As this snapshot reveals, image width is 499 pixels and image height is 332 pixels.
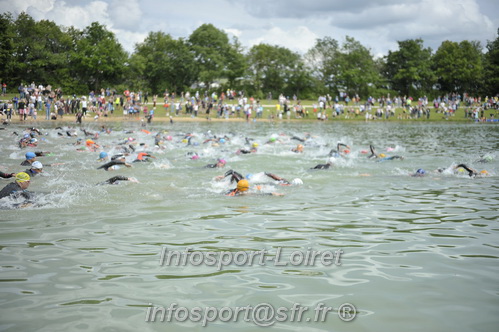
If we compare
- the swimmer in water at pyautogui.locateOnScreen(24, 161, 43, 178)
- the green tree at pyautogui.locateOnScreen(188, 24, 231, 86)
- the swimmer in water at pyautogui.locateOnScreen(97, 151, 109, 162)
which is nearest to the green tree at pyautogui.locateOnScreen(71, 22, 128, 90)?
the green tree at pyautogui.locateOnScreen(188, 24, 231, 86)

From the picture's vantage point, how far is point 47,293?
599 centimetres

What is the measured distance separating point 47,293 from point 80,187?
726cm

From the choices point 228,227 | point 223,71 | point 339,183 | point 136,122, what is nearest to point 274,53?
point 223,71

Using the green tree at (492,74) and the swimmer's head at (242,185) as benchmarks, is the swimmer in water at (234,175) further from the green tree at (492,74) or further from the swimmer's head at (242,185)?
the green tree at (492,74)

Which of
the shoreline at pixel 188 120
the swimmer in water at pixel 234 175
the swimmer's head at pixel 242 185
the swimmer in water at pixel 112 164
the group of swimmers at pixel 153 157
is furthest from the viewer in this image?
the shoreline at pixel 188 120

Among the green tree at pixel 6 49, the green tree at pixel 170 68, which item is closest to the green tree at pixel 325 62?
the green tree at pixel 170 68

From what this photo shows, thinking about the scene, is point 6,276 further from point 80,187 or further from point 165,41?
point 165,41

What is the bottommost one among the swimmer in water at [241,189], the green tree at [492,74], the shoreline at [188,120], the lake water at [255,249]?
the lake water at [255,249]

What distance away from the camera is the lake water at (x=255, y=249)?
5.54 metres

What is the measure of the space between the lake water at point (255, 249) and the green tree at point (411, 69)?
63.4 metres

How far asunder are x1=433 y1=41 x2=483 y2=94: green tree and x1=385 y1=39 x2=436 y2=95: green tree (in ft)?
7.34

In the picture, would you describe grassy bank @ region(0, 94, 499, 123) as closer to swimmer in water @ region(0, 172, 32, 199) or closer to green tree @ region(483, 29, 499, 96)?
green tree @ region(483, 29, 499, 96)

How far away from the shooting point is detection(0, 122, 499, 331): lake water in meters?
5.54

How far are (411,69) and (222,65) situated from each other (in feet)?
99.8
